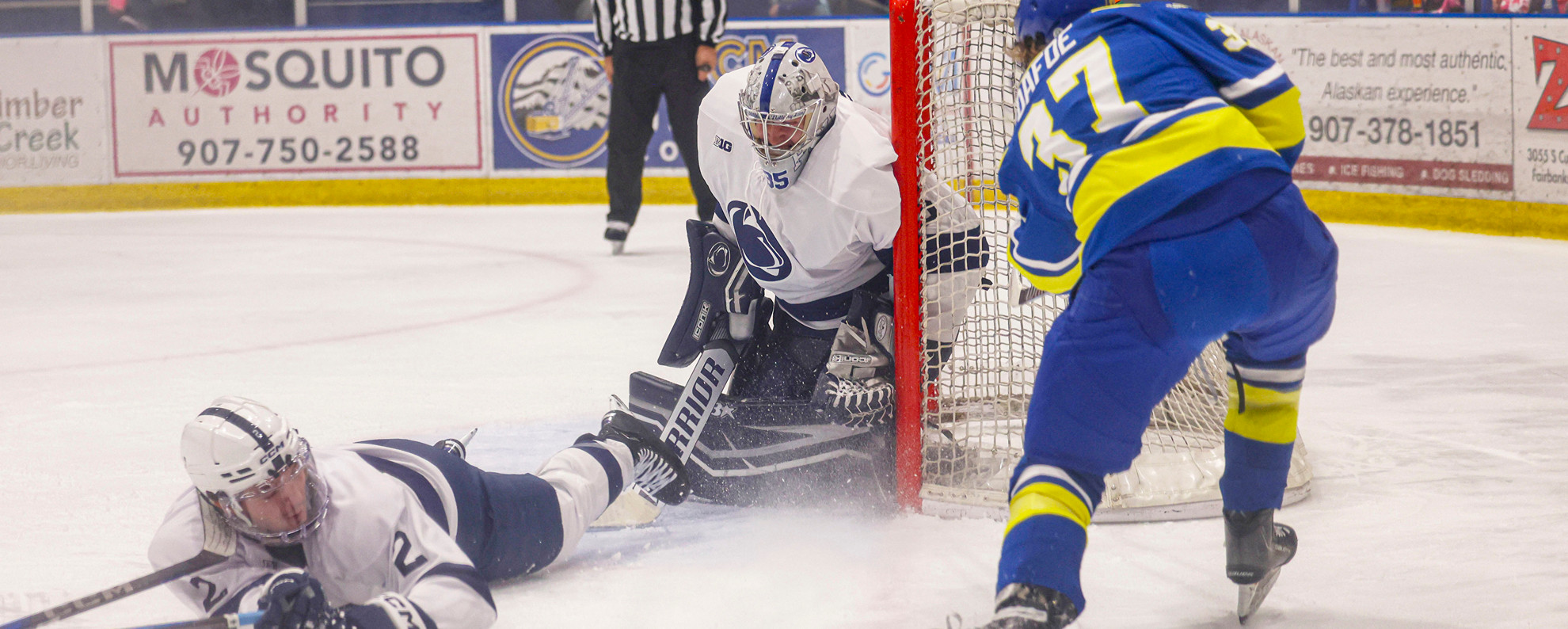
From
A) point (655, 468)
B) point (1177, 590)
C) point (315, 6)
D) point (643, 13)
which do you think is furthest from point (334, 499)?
point (315, 6)

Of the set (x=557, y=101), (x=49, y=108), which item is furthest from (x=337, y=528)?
(x=49, y=108)

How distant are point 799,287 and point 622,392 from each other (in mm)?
999

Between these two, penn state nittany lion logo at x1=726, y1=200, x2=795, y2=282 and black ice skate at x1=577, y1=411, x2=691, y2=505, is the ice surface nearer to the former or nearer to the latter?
black ice skate at x1=577, y1=411, x2=691, y2=505

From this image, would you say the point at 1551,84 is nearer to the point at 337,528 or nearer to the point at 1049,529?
the point at 1049,529

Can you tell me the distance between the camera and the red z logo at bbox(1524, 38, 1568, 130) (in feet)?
18.4

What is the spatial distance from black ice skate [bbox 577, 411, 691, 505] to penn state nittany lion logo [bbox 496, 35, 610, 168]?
18.2 feet

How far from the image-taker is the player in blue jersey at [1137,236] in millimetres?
1505

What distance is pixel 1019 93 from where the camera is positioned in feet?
5.69

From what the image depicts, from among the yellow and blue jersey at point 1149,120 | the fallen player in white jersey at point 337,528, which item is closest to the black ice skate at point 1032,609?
the yellow and blue jersey at point 1149,120

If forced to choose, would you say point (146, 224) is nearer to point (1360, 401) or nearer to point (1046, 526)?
point (1360, 401)

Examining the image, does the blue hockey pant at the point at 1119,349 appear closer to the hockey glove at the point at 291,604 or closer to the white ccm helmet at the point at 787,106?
the hockey glove at the point at 291,604

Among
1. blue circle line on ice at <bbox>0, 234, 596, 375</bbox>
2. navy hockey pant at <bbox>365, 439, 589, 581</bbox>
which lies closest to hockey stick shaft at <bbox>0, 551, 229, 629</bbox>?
navy hockey pant at <bbox>365, 439, 589, 581</bbox>

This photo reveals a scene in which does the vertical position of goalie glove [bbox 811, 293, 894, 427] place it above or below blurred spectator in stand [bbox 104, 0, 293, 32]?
below

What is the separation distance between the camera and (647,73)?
20.5 feet
